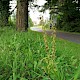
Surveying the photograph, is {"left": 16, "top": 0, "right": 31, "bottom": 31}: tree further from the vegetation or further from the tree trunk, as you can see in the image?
the vegetation

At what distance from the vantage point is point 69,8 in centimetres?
3666

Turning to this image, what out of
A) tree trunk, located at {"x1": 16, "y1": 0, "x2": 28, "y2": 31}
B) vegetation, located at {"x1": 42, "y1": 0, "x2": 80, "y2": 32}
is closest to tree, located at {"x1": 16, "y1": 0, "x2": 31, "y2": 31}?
tree trunk, located at {"x1": 16, "y1": 0, "x2": 28, "y2": 31}

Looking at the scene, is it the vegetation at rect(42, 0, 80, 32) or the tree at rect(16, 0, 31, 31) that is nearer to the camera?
the tree at rect(16, 0, 31, 31)

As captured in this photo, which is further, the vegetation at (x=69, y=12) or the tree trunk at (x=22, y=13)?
the vegetation at (x=69, y=12)

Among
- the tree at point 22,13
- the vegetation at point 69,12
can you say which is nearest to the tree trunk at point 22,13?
the tree at point 22,13

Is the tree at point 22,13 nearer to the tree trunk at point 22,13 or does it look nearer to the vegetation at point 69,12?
the tree trunk at point 22,13

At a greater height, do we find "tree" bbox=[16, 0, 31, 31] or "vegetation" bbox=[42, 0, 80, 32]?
"tree" bbox=[16, 0, 31, 31]

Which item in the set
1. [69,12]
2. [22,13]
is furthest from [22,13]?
[69,12]

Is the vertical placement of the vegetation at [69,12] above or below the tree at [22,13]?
below

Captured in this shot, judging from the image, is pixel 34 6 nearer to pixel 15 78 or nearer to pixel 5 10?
pixel 5 10

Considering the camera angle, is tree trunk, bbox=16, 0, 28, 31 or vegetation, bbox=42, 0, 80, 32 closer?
tree trunk, bbox=16, 0, 28, 31

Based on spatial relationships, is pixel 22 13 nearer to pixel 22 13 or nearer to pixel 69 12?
pixel 22 13

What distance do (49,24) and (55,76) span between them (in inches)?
27.2

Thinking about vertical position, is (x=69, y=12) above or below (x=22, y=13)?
below
